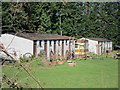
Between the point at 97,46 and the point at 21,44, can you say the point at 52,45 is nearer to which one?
the point at 21,44

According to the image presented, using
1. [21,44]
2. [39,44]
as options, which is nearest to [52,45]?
[39,44]

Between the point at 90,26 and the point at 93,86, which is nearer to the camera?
the point at 93,86

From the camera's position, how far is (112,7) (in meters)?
26.2

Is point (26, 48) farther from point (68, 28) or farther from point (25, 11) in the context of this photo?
point (25, 11)

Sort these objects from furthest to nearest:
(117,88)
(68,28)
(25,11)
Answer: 1. (68,28)
2. (117,88)
3. (25,11)

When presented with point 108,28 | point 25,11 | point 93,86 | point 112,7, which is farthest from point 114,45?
point 25,11

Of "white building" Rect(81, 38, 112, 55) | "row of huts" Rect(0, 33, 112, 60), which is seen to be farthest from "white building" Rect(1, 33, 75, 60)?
"white building" Rect(81, 38, 112, 55)

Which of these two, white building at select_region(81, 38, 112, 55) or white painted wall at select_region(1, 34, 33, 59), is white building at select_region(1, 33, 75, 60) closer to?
white painted wall at select_region(1, 34, 33, 59)

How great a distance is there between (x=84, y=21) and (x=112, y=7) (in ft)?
12.2

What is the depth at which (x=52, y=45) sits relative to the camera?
1750 centimetres

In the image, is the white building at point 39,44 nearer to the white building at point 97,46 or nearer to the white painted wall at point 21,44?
the white painted wall at point 21,44

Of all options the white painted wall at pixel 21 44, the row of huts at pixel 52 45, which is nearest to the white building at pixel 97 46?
the row of huts at pixel 52 45

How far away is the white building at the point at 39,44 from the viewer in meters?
15.6

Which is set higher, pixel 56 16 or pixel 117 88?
pixel 56 16
